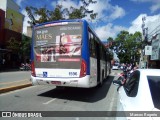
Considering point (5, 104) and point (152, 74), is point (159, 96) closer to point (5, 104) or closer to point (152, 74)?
point (152, 74)

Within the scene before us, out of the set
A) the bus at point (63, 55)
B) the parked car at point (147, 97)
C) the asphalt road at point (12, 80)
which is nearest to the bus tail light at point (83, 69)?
the bus at point (63, 55)

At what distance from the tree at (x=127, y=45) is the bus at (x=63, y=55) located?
69.5 m

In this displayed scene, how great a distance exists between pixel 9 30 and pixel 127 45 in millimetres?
51413

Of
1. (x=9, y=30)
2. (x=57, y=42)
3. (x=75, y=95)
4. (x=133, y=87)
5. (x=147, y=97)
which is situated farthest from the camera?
(x=9, y=30)

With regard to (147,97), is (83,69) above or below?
above

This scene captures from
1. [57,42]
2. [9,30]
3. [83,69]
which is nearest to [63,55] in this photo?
[57,42]

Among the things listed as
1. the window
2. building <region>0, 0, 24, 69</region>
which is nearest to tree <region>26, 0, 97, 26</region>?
building <region>0, 0, 24, 69</region>

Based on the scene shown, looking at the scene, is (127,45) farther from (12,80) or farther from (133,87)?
(133,87)

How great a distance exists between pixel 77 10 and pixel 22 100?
2652 centimetres

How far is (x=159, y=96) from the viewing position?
388 centimetres

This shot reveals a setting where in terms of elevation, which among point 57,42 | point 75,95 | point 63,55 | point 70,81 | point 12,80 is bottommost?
point 75,95

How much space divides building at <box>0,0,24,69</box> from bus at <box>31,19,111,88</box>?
26.4 m

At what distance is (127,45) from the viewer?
3324 inches

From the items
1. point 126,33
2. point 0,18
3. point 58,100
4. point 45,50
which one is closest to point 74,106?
point 58,100
